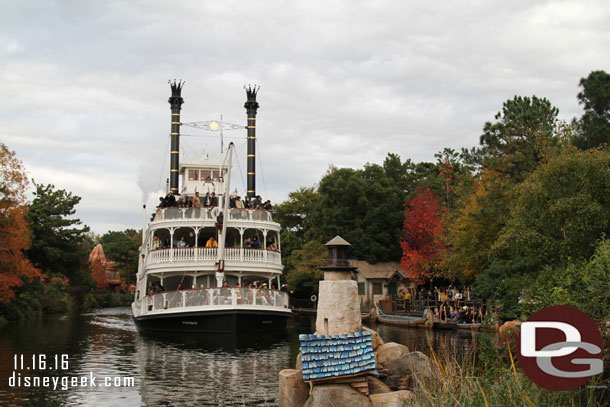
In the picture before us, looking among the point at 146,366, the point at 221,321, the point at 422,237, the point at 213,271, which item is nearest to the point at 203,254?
the point at 213,271

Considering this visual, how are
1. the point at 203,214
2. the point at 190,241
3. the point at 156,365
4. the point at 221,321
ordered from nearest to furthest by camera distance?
the point at 156,365
the point at 221,321
the point at 203,214
the point at 190,241

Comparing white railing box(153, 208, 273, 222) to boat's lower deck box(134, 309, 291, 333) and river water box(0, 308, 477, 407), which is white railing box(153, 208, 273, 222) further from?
river water box(0, 308, 477, 407)

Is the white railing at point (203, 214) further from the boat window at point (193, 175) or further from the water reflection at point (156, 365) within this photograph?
the boat window at point (193, 175)

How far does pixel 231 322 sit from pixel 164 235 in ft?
27.1

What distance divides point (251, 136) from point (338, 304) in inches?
1154

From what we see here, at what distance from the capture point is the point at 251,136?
39.6m

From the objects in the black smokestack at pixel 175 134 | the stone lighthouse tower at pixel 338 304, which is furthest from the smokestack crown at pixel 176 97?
the stone lighthouse tower at pixel 338 304

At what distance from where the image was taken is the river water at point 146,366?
1285 cm

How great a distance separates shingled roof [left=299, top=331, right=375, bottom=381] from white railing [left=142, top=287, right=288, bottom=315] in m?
13.2

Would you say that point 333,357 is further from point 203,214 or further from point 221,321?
point 203,214

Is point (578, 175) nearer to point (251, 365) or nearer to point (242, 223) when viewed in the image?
point (251, 365)

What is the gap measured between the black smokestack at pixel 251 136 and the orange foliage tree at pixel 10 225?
1408 cm

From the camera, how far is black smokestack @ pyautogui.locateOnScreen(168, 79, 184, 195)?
38.3m

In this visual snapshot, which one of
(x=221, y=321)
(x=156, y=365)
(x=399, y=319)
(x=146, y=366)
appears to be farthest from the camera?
(x=399, y=319)
